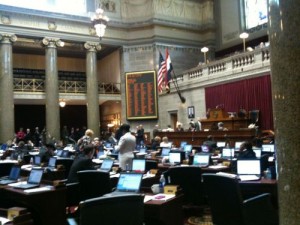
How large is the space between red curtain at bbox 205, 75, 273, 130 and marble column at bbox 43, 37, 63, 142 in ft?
28.1

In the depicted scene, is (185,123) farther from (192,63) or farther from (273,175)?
(273,175)

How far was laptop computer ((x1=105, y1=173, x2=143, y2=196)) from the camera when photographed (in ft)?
17.2

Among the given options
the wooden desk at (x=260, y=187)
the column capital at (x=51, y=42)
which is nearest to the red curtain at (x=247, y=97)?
the column capital at (x=51, y=42)

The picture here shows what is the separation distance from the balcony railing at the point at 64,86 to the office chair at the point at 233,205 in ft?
62.8

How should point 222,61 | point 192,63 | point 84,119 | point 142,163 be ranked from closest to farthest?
1. point 142,163
2. point 222,61
3. point 192,63
4. point 84,119

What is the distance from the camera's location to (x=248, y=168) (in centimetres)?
667

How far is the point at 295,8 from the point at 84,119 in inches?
1100

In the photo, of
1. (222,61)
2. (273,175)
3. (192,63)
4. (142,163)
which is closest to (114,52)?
(192,63)

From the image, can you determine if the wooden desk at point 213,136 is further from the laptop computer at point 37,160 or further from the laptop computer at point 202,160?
the laptop computer at point 37,160

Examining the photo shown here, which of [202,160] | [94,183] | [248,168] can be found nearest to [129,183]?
[94,183]

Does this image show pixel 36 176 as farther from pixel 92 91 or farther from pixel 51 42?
pixel 92 91

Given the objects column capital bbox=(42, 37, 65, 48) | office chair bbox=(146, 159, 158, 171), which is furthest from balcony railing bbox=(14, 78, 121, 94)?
office chair bbox=(146, 159, 158, 171)

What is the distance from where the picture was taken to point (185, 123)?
2094 centimetres

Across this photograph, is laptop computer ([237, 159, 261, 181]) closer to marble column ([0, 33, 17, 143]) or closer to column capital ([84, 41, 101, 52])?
marble column ([0, 33, 17, 143])
